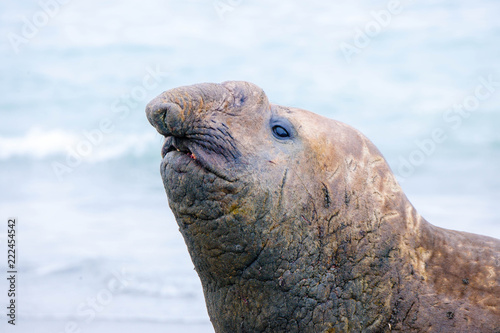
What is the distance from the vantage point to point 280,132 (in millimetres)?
5141

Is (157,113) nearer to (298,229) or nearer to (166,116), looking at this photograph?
(166,116)

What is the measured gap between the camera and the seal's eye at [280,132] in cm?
513

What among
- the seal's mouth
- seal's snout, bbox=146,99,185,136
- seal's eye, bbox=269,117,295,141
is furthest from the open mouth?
seal's eye, bbox=269,117,295,141

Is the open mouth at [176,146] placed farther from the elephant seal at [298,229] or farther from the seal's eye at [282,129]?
the seal's eye at [282,129]

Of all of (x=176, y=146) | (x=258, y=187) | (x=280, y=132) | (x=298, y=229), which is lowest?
(x=298, y=229)

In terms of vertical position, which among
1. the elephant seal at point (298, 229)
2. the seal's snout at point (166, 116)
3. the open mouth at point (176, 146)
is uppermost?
the seal's snout at point (166, 116)

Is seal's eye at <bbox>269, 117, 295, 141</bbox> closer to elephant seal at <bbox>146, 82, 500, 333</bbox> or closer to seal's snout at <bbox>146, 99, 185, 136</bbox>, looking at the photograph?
elephant seal at <bbox>146, 82, 500, 333</bbox>

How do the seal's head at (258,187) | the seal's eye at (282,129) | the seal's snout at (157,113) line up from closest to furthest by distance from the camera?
1. the seal's snout at (157,113)
2. the seal's head at (258,187)
3. the seal's eye at (282,129)

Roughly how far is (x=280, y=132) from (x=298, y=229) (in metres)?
0.70

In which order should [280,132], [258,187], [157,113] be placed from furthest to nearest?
[280,132], [258,187], [157,113]

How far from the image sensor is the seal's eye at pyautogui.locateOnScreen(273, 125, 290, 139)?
16.8 ft

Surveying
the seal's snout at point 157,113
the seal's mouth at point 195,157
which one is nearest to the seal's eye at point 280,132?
the seal's mouth at point 195,157

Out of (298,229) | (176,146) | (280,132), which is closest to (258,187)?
(298,229)

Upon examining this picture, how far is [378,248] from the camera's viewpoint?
511 cm
